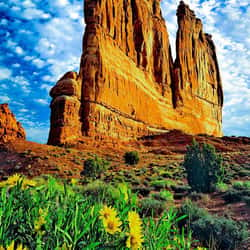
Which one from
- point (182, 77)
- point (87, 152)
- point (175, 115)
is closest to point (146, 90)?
point (175, 115)

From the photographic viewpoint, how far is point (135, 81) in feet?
123

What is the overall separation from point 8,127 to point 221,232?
21.4 m

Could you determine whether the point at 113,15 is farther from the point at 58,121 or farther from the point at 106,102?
the point at 58,121

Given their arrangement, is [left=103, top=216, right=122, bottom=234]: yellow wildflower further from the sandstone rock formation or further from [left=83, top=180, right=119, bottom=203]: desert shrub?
the sandstone rock formation

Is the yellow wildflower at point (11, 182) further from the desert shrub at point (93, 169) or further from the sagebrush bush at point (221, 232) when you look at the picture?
the desert shrub at point (93, 169)

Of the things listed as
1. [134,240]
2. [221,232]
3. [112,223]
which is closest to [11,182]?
[112,223]

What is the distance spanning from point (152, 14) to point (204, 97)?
19570 millimetres

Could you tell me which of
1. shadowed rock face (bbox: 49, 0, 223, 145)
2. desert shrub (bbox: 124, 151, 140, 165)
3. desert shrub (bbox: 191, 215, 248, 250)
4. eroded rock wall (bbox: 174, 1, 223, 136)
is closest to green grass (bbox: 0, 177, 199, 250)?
desert shrub (bbox: 191, 215, 248, 250)

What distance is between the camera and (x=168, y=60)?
4959cm

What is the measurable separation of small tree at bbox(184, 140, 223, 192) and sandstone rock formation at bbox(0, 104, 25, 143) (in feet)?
51.6

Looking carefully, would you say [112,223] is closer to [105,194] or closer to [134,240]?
[134,240]

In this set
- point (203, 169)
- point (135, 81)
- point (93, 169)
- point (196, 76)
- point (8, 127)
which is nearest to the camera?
point (203, 169)

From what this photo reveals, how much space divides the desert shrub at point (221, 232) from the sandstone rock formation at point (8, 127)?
20.0 m

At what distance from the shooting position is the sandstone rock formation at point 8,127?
72.0 feet
